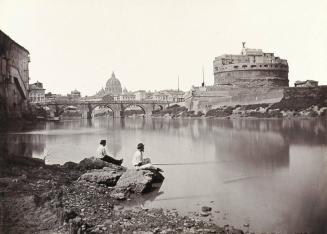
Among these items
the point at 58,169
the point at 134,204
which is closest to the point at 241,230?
the point at 134,204

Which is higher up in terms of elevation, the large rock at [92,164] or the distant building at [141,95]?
the distant building at [141,95]

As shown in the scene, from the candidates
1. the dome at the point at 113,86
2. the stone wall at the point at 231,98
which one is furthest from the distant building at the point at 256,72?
the dome at the point at 113,86

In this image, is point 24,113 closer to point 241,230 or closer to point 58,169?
point 58,169

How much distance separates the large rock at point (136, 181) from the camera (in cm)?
852

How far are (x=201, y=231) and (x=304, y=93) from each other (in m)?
40.9

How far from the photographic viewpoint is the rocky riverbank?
5.71m

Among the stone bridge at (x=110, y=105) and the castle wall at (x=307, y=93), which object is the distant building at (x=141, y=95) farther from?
the castle wall at (x=307, y=93)

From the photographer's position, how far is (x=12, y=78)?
35344 mm

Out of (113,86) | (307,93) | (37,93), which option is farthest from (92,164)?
(113,86)

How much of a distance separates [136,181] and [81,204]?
6.25 feet

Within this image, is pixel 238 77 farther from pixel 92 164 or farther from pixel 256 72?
pixel 92 164

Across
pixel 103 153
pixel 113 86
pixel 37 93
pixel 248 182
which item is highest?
pixel 113 86

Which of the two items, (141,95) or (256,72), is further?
(141,95)

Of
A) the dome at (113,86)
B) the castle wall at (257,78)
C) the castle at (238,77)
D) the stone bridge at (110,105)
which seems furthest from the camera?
the dome at (113,86)
